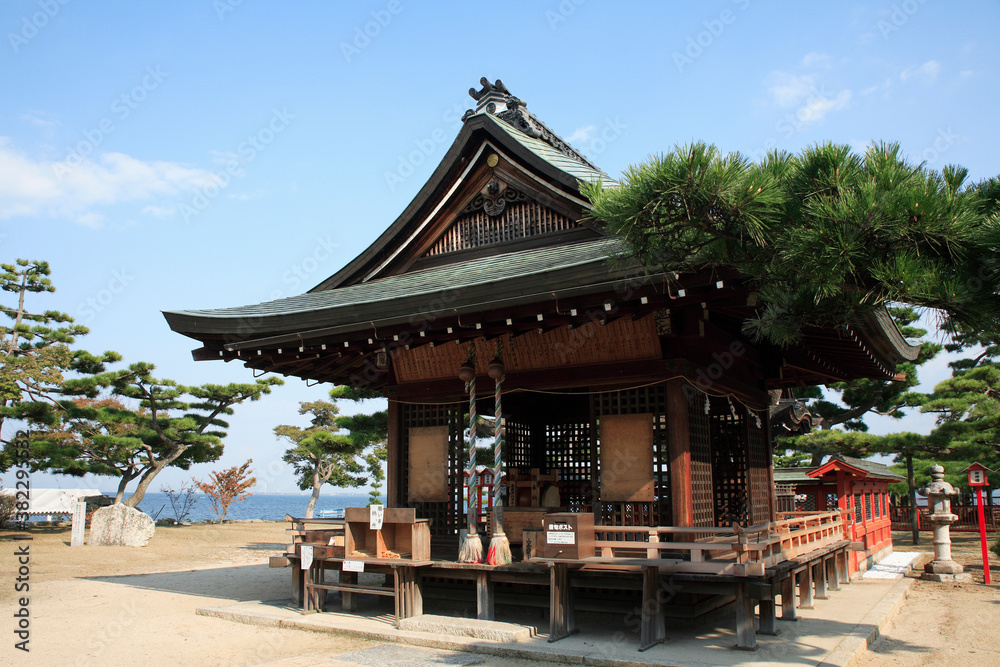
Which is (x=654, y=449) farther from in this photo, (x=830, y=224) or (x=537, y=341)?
(x=830, y=224)

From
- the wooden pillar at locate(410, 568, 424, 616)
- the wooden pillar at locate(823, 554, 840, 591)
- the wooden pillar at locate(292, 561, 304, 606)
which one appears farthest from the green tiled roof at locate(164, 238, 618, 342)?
the wooden pillar at locate(823, 554, 840, 591)

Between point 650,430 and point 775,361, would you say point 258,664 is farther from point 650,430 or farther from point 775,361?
point 775,361

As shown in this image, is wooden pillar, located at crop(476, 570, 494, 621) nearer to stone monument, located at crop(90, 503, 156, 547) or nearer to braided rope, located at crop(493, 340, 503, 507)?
braided rope, located at crop(493, 340, 503, 507)

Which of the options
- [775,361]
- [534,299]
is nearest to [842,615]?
[775,361]

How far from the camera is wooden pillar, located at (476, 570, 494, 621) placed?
9164mm

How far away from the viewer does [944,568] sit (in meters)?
15.7

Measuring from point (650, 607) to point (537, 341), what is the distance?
3.98 m

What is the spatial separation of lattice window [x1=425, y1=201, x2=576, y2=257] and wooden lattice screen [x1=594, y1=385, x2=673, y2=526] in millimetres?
3115

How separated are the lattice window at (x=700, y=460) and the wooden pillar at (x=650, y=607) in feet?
6.27

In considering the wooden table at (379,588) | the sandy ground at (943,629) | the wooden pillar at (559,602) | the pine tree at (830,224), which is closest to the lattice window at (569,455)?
the wooden table at (379,588)

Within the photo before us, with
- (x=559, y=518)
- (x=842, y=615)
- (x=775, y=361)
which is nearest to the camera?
(x=559, y=518)

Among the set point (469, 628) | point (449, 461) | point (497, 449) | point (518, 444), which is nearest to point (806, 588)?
point (497, 449)

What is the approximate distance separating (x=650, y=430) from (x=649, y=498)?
89 centimetres

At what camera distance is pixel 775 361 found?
1266cm
